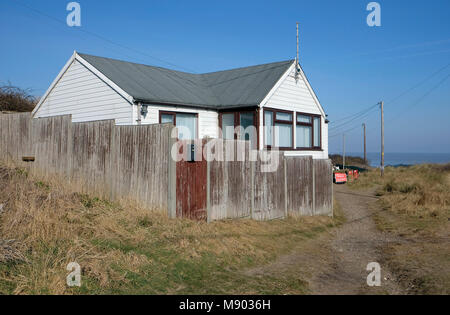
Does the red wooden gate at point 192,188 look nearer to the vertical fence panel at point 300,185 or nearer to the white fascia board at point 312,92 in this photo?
the vertical fence panel at point 300,185

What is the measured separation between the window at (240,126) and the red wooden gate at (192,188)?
6.11 metres

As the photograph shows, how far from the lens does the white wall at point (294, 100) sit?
16.7m

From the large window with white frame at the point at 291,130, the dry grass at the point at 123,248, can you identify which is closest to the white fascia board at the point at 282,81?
the large window with white frame at the point at 291,130

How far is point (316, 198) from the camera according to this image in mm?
14891

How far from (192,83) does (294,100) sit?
483 cm

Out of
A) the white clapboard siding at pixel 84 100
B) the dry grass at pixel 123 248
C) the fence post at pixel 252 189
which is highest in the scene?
the white clapboard siding at pixel 84 100

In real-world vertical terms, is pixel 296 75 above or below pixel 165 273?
above

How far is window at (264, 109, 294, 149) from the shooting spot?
16.4 meters

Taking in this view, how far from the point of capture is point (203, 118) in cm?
1641

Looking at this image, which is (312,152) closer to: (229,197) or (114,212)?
(229,197)

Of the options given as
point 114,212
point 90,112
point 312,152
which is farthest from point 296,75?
point 114,212

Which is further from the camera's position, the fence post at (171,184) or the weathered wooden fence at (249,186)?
the weathered wooden fence at (249,186)
